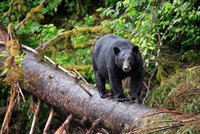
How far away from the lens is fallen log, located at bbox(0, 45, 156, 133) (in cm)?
468

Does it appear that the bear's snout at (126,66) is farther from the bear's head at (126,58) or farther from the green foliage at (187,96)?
the green foliage at (187,96)

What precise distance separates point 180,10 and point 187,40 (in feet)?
2.29

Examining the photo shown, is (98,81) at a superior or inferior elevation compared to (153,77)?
superior

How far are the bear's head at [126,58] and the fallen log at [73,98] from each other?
389mm

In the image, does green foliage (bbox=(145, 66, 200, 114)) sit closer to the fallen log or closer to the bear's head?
the fallen log

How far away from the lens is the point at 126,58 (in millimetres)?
5070

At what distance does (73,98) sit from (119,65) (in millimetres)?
677

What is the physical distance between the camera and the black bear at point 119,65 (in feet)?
16.8

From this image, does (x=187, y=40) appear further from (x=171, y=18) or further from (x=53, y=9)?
(x=53, y=9)

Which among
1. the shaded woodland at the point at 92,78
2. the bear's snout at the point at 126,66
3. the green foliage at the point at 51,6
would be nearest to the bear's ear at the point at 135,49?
the bear's snout at the point at 126,66

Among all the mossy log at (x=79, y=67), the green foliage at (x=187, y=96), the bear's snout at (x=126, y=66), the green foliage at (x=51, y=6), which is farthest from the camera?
the green foliage at (x=51, y=6)

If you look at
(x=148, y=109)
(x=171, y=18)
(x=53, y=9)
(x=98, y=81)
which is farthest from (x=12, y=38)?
(x=53, y=9)

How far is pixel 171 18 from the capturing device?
701cm

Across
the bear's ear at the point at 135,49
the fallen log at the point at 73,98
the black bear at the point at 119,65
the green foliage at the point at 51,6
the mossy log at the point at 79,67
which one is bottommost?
the green foliage at the point at 51,6
